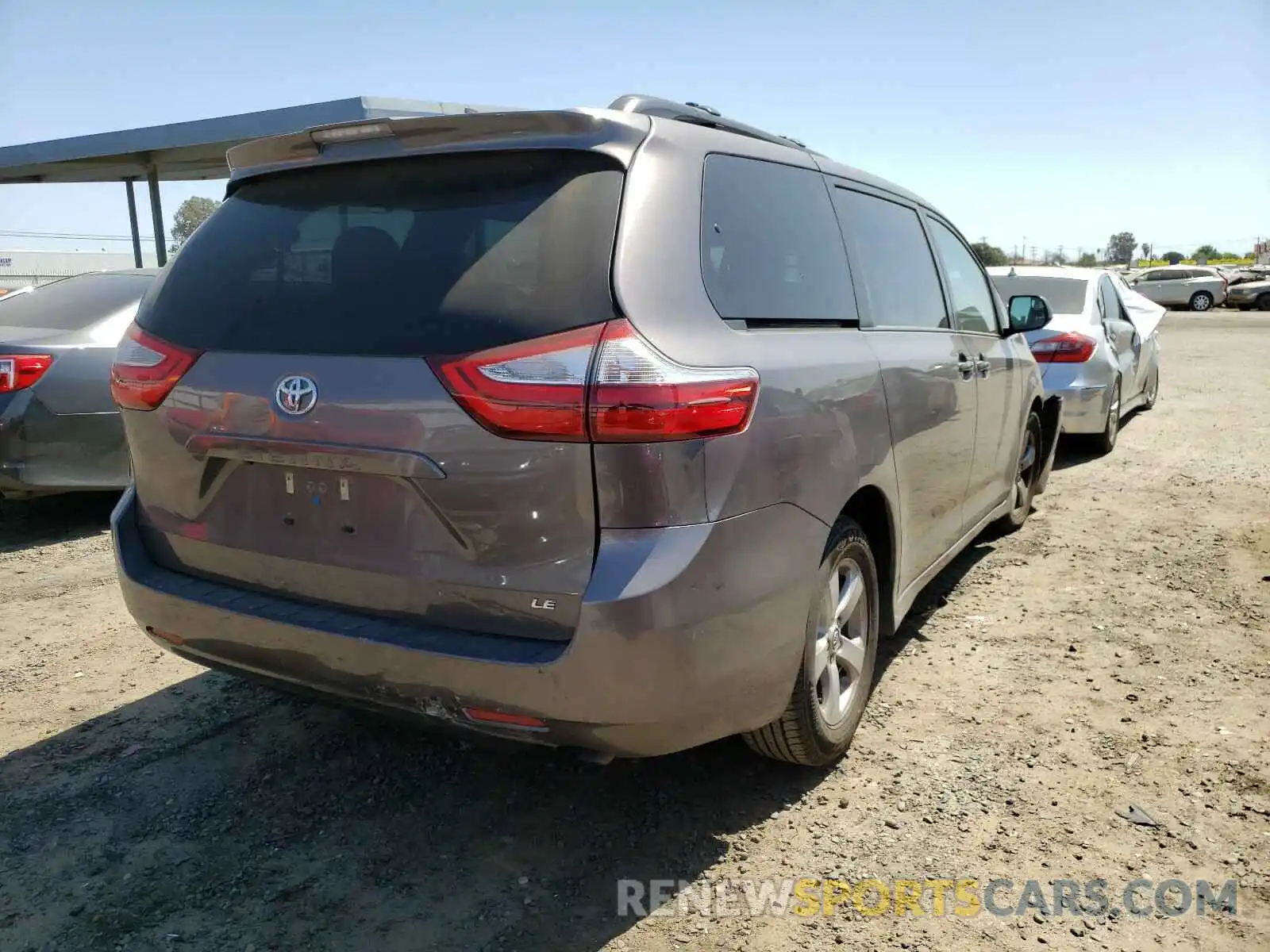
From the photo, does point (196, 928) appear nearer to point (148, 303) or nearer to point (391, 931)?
point (391, 931)

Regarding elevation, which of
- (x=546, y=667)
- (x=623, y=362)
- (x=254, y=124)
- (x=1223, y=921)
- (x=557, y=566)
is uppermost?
(x=254, y=124)

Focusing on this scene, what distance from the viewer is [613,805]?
9.55ft

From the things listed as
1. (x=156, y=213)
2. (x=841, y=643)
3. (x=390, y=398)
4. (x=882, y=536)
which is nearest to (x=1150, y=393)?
(x=882, y=536)

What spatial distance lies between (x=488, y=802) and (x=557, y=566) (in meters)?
1.12

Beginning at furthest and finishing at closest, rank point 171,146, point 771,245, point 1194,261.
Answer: point 1194,261 → point 171,146 → point 771,245

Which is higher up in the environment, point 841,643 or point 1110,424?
point 841,643

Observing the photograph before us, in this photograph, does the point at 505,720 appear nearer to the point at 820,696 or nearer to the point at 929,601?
the point at 820,696

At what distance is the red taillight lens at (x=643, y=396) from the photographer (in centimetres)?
209

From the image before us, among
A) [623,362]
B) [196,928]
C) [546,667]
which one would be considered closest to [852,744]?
[546,667]

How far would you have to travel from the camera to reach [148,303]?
282 cm

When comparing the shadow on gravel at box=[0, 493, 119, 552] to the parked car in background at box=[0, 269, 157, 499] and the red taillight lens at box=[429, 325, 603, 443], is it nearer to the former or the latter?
the parked car in background at box=[0, 269, 157, 499]

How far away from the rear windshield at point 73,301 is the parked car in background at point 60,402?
0.04 ft

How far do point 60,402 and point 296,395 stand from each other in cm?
389

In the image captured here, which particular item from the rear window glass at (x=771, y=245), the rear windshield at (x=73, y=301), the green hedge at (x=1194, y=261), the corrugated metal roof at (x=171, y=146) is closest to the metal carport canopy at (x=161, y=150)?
the corrugated metal roof at (x=171, y=146)
